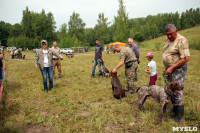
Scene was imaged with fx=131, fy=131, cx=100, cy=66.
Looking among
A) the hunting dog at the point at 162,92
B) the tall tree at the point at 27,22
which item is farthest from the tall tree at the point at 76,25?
the hunting dog at the point at 162,92

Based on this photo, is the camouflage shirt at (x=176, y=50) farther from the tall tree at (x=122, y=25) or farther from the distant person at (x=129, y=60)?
the tall tree at (x=122, y=25)

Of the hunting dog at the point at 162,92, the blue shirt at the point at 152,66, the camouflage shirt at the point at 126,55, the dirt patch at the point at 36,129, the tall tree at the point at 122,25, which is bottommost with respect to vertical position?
the dirt patch at the point at 36,129

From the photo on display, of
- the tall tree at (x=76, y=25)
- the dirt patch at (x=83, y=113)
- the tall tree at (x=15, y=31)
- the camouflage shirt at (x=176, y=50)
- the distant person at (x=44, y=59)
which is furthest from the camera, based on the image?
the tall tree at (x=15, y=31)

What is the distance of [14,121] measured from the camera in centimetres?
345

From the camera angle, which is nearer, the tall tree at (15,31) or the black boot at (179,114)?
the black boot at (179,114)

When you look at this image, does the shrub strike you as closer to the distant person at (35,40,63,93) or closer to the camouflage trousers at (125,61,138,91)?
the camouflage trousers at (125,61,138,91)

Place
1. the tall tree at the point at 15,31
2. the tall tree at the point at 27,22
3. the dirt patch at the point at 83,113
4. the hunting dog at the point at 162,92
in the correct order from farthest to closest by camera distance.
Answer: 1. the tall tree at the point at 15,31
2. the tall tree at the point at 27,22
3. the dirt patch at the point at 83,113
4. the hunting dog at the point at 162,92

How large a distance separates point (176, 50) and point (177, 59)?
0.68ft

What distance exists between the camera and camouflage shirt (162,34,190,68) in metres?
2.78

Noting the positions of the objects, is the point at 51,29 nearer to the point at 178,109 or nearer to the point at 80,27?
the point at 80,27

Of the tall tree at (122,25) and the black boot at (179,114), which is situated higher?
the tall tree at (122,25)

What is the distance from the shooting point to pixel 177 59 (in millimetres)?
2951

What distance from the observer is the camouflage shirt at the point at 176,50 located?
2783 millimetres

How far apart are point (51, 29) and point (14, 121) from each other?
59766 mm
